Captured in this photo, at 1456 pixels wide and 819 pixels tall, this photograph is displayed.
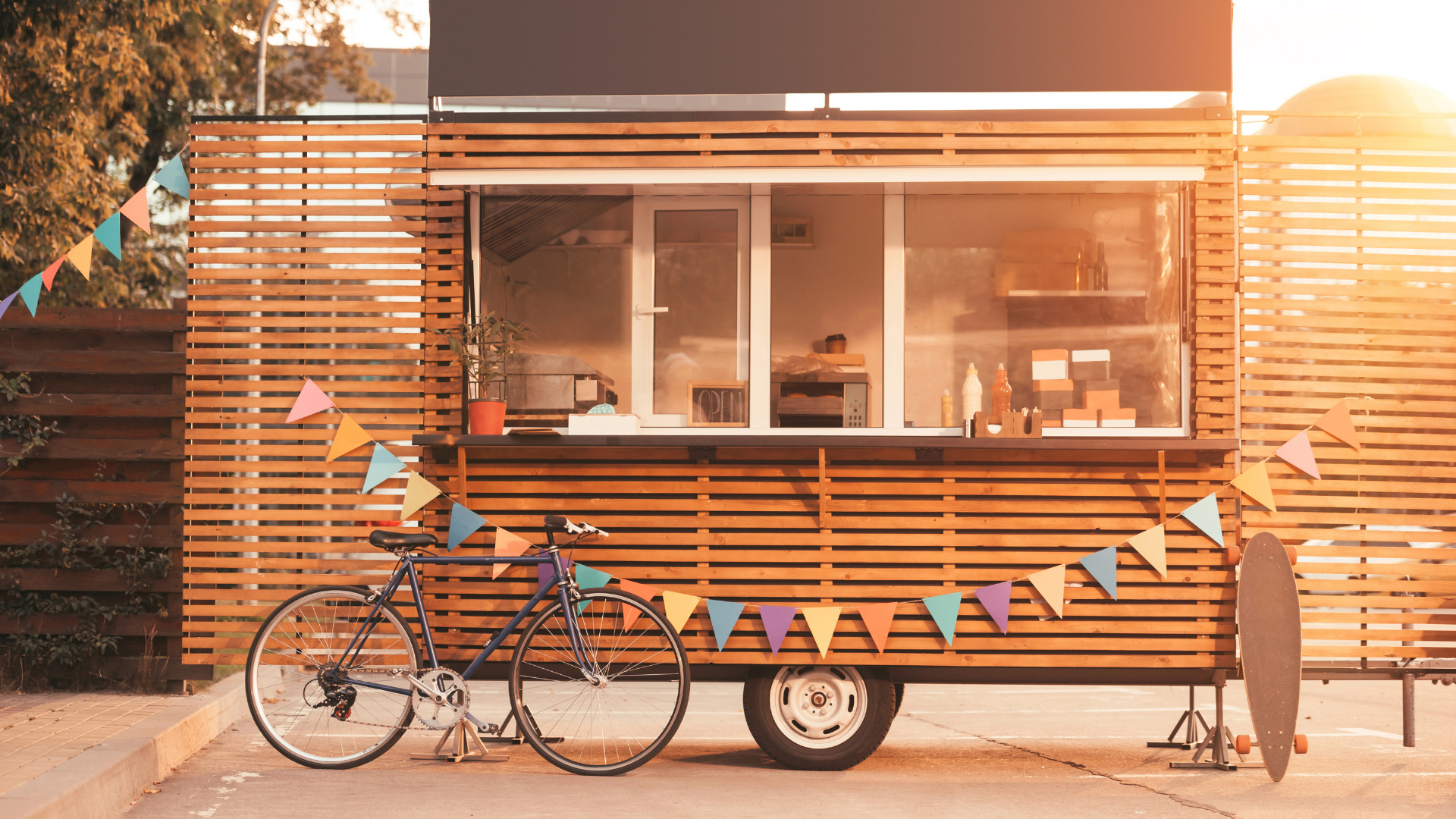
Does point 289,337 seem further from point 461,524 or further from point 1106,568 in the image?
point 1106,568

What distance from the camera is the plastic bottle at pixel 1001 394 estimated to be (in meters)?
6.62

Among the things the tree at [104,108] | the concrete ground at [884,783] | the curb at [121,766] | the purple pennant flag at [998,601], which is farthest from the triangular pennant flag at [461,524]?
the tree at [104,108]

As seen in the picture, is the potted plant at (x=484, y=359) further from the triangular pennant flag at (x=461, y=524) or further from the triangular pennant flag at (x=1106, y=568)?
the triangular pennant flag at (x=1106, y=568)

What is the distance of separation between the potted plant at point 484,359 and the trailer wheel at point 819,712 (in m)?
1.90

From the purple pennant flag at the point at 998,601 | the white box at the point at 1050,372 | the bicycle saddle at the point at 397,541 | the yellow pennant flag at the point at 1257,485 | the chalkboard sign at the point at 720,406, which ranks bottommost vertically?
the purple pennant flag at the point at 998,601

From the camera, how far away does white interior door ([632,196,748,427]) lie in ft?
22.0

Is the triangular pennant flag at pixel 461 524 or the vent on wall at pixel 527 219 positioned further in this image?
the vent on wall at pixel 527 219

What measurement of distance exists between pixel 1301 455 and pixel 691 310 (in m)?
3.28

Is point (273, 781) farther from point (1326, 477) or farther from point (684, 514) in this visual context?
point (1326, 477)

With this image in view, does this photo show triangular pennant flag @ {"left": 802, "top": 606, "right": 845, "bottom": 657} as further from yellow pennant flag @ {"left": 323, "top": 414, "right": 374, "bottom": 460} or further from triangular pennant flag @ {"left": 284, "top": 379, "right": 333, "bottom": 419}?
triangular pennant flag @ {"left": 284, "top": 379, "right": 333, "bottom": 419}

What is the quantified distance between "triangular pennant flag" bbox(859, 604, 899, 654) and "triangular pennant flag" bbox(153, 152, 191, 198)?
14.0ft

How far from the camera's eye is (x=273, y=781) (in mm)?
5789

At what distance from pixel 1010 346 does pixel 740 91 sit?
2.06m

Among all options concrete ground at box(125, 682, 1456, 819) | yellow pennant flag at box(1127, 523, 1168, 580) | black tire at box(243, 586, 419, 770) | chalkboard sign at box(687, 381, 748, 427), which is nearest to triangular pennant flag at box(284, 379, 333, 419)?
black tire at box(243, 586, 419, 770)
